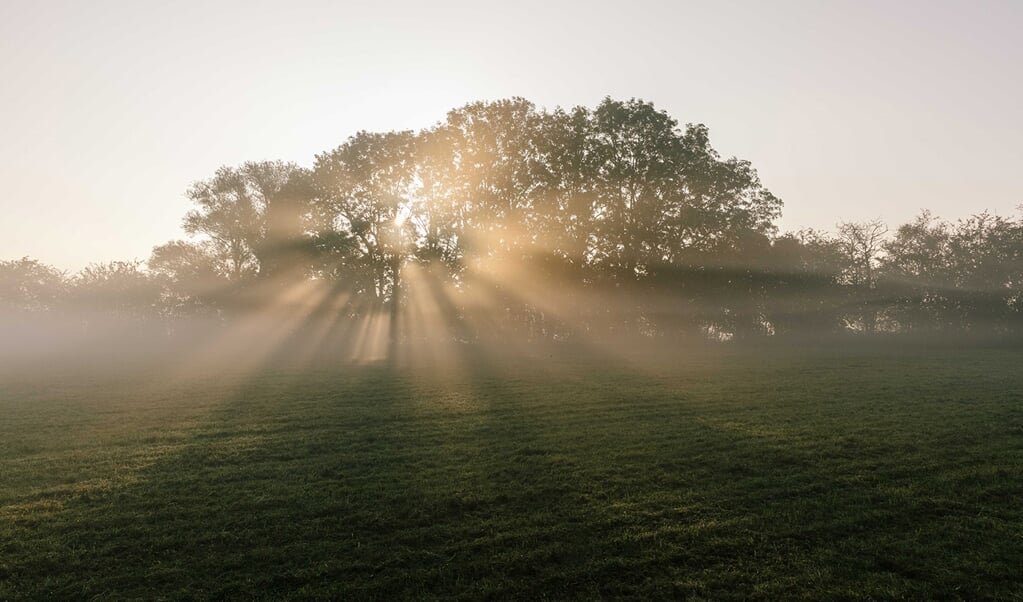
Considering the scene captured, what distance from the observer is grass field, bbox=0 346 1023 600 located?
5.11 metres

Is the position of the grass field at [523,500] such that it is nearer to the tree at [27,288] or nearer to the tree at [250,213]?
the tree at [250,213]

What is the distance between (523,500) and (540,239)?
37.1 metres

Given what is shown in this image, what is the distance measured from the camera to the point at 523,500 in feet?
23.6

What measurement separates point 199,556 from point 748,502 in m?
6.38

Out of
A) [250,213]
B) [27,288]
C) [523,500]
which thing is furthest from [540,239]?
[27,288]

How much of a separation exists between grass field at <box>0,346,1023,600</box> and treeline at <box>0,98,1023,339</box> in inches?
1160

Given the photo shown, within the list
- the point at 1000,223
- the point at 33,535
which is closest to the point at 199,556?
→ the point at 33,535

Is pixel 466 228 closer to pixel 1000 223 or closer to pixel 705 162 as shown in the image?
pixel 705 162

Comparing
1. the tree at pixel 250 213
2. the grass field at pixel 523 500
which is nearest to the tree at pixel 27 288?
the tree at pixel 250 213

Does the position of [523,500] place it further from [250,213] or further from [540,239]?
[250,213]

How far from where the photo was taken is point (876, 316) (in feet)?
180

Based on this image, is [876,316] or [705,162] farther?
[876,316]

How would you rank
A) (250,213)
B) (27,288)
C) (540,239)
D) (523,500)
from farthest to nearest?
1. (27,288)
2. (250,213)
3. (540,239)
4. (523,500)

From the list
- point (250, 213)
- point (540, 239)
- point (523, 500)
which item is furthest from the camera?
point (250, 213)
